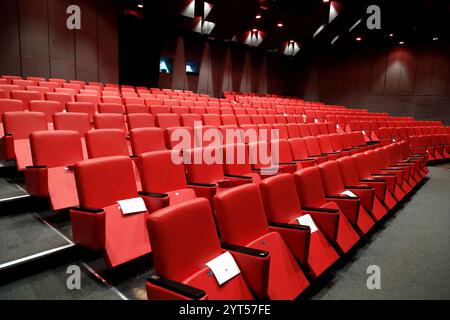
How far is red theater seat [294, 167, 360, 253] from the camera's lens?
1161mm

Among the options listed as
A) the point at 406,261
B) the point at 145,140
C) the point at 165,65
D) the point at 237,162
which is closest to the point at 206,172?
the point at 237,162

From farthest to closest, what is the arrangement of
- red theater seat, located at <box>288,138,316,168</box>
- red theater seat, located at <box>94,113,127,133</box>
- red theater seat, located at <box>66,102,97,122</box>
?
red theater seat, located at <box>66,102,97,122</box> < red theater seat, located at <box>288,138,316,168</box> < red theater seat, located at <box>94,113,127,133</box>

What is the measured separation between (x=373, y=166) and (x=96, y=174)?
1.69 m

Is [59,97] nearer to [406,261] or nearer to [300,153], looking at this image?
[300,153]

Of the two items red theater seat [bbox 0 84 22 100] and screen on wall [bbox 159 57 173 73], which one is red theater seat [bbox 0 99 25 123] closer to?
red theater seat [bbox 0 84 22 100]

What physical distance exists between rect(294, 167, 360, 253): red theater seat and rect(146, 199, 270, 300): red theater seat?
0.46 meters

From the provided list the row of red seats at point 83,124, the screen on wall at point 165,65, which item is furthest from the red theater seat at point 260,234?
the screen on wall at point 165,65

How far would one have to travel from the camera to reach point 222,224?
2.84 ft

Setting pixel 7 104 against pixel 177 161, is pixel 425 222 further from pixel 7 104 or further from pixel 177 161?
pixel 7 104

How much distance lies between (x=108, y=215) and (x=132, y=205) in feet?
0.27

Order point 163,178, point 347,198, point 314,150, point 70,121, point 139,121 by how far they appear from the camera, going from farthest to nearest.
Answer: point 314,150 → point 139,121 → point 70,121 → point 347,198 → point 163,178

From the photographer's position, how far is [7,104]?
1.84 m

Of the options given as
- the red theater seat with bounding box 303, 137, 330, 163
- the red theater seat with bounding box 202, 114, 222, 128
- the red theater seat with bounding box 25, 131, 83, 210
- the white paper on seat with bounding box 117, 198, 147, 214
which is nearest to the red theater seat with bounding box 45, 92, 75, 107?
the red theater seat with bounding box 202, 114, 222, 128

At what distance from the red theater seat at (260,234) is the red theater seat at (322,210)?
22 cm
